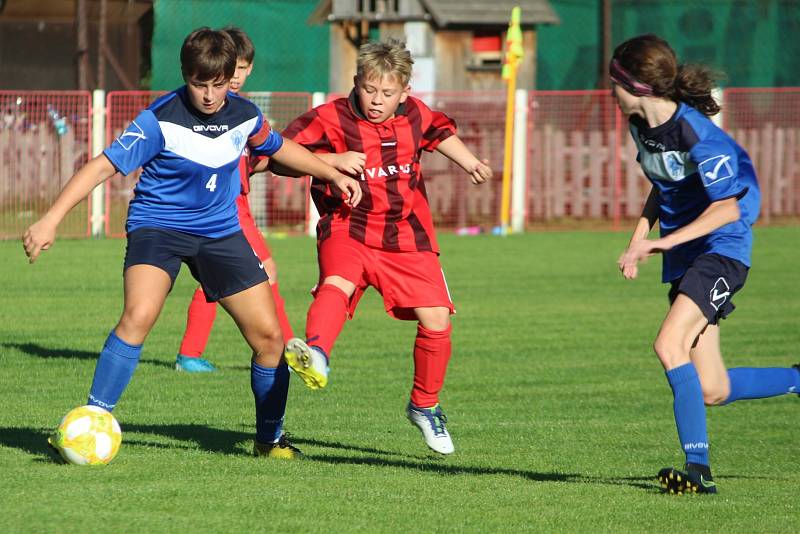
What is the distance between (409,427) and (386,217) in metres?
1.29

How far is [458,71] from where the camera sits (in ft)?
83.5

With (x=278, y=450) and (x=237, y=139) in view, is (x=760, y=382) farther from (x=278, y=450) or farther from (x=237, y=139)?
(x=237, y=139)

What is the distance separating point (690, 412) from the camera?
5438 millimetres

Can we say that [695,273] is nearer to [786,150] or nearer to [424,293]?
[424,293]

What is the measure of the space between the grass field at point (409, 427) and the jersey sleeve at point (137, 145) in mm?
1250

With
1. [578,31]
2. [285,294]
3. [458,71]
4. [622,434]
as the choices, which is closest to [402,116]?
[622,434]

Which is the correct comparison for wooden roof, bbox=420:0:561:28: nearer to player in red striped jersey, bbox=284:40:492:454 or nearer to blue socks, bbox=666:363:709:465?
player in red striped jersey, bbox=284:40:492:454

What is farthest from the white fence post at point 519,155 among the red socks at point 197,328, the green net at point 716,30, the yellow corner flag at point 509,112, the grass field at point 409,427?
the red socks at point 197,328

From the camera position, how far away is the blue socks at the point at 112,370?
572cm

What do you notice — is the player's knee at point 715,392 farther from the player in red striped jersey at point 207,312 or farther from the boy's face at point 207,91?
the player in red striped jersey at point 207,312

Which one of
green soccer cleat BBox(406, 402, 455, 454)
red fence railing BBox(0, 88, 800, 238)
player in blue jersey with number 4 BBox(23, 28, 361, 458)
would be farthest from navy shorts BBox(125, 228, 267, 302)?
red fence railing BBox(0, 88, 800, 238)

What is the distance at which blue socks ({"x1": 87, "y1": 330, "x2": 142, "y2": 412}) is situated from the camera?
5723 mm

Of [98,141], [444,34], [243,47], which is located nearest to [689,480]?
[243,47]

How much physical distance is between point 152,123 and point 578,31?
22.1m
